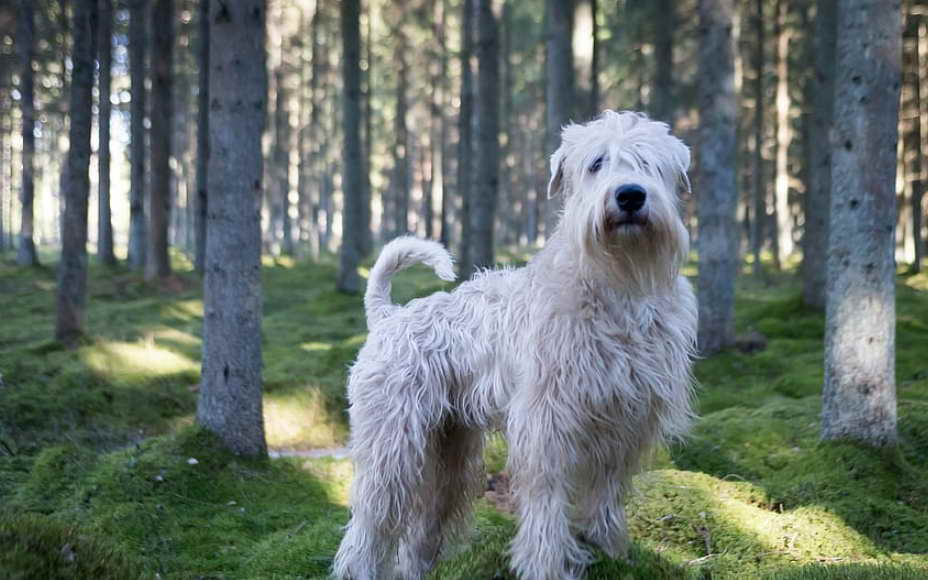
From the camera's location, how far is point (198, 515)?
6.10 meters

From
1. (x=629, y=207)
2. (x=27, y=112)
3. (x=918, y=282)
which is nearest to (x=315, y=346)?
(x=629, y=207)

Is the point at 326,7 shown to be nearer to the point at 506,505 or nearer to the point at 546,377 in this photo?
the point at 506,505

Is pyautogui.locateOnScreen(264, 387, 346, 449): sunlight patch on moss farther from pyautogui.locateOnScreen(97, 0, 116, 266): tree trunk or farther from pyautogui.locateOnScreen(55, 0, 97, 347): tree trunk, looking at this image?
pyautogui.locateOnScreen(97, 0, 116, 266): tree trunk

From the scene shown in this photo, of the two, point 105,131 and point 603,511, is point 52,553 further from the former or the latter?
point 105,131

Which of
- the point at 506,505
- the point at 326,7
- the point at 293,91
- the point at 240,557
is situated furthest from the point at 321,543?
the point at 293,91

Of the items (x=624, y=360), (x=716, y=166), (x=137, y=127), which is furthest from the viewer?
(x=137, y=127)

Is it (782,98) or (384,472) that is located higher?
(782,98)

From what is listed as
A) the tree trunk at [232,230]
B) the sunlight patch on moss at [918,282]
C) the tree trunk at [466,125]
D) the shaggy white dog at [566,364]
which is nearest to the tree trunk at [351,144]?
the tree trunk at [466,125]

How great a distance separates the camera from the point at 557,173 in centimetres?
379

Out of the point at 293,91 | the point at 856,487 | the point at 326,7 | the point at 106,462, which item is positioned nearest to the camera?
the point at 856,487

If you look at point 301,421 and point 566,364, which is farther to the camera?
point 301,421

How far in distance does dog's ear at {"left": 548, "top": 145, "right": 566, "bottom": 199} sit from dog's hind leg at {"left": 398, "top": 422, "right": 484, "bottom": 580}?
1446 mm

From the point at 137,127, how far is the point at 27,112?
11.3ft

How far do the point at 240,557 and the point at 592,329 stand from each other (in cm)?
350
